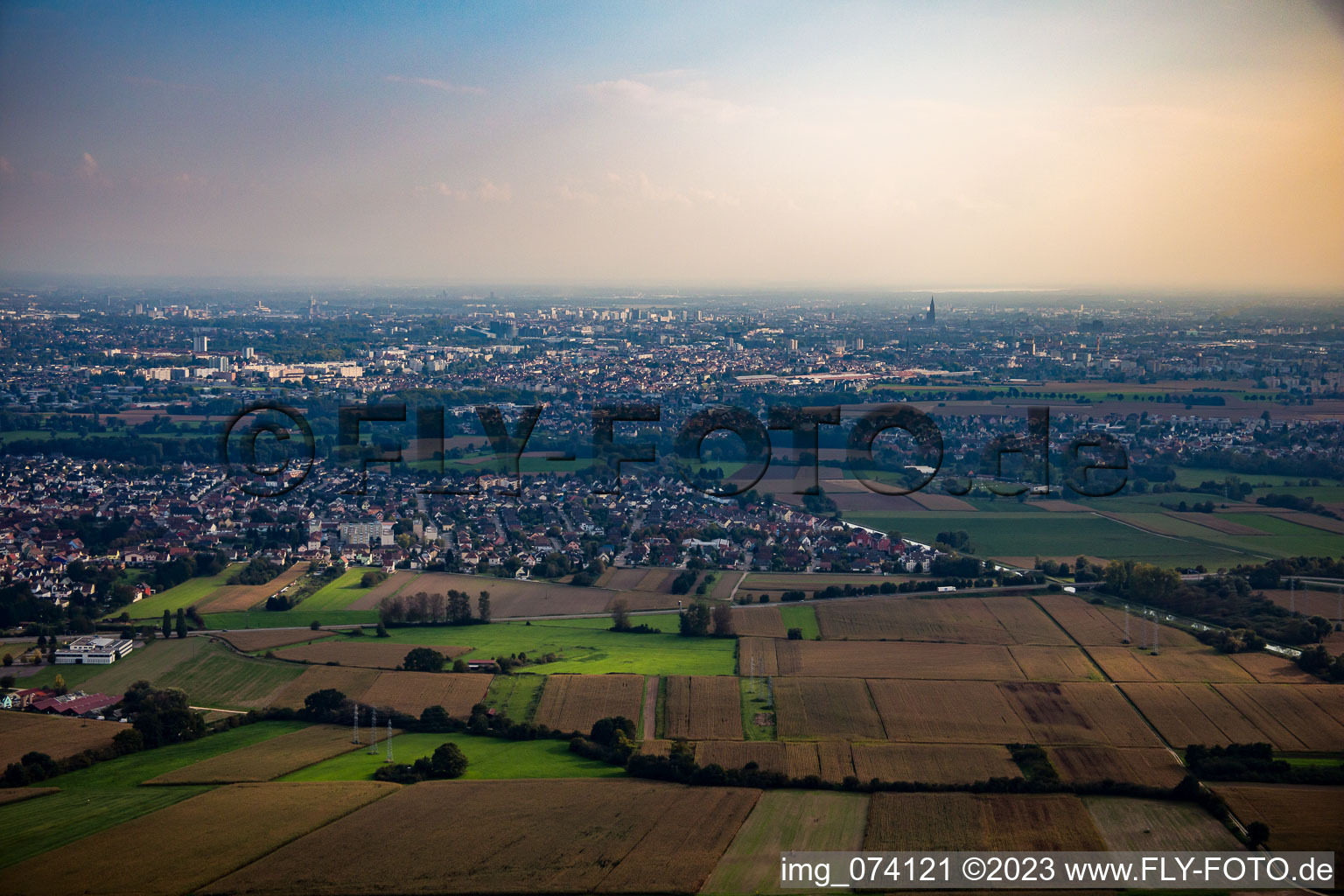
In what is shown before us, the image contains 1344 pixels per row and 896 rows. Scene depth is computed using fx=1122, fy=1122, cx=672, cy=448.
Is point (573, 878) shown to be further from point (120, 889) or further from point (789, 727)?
point (789, 727)

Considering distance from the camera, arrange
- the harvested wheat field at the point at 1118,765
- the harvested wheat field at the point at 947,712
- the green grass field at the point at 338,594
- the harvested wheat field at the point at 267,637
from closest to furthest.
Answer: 1. the harvested wheat field at the point at 1118,765
2. the harvested wheat field at the point at 947,712
3. the harvested wheat field at the point at 267,637
4. the green grass field at the point at 338,594

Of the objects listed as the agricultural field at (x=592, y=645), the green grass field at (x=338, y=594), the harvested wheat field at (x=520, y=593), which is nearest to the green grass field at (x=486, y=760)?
the agricultural field at (x=592, y=645)

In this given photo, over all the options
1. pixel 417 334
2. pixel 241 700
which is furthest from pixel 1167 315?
pixel 241 700

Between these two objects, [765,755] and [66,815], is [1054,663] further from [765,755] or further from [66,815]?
[66,815]

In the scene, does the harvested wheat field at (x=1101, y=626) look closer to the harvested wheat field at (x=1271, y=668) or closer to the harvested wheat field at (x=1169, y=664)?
the harvested wheat field at (x=1169, y=664)

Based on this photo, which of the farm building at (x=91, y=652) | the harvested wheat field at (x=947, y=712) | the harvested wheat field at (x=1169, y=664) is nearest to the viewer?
the harvested wheat field at (x=947, y=712)

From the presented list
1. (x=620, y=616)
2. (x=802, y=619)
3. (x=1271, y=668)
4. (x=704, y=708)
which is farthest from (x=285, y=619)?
(x=1271, y=668)

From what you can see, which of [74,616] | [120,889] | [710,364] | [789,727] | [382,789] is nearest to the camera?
[120,889]
